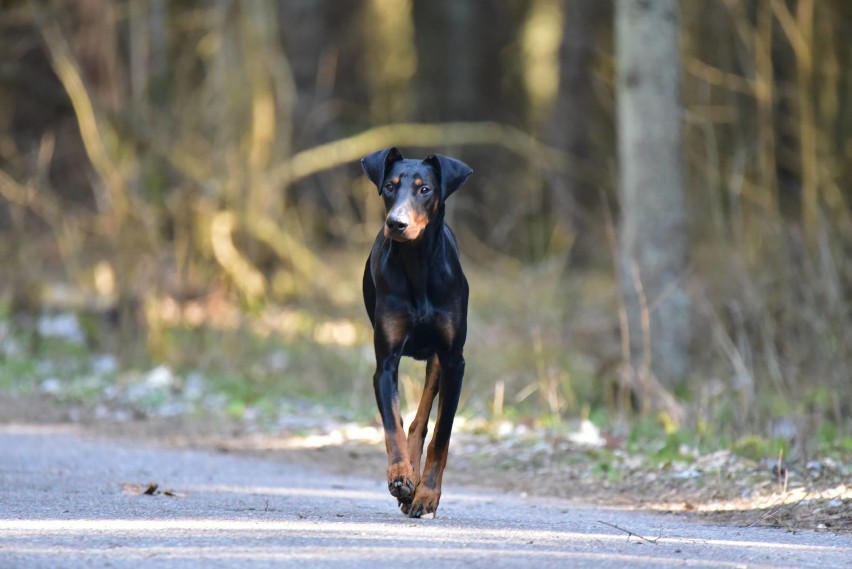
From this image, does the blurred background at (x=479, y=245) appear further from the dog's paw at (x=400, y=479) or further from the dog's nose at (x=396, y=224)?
the dog's nose at (x=396, y=224)

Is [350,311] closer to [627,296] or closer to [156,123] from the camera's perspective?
[156,123]

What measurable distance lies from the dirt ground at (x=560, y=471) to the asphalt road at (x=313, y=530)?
1.62 ft

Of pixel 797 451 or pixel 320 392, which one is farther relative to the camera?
pixel 320 392

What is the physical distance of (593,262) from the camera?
2422 centimetres

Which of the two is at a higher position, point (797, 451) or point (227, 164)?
Result: point (227, 164)

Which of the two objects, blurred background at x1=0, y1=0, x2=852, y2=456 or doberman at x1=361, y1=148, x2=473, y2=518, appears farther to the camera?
blurred background at x1=0, y1=0, x2=852, y2=456

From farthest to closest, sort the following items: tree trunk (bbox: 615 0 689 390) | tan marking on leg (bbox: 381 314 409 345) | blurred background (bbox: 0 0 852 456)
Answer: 1. tree trunk (bbox: 615 0 689 390)
2. blurred background (bbox: 0 0 852 456)
3. tan marking on leg (bbox: 381 314 409 345)

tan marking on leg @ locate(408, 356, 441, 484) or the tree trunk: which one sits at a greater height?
the tree trunk

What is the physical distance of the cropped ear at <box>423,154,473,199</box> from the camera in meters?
7.26

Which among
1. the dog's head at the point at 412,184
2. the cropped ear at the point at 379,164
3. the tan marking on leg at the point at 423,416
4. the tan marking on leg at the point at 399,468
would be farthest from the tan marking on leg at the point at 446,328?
the cropped ear at the point at 379,164

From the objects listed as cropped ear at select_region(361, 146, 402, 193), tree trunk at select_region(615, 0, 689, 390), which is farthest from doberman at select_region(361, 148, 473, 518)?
tree trunk at select_region(615, 0, 689, 390)

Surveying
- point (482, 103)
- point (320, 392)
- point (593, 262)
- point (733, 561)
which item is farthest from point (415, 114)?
point (733, 561)

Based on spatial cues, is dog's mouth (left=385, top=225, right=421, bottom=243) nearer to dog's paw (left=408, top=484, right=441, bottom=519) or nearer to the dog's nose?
the dog's nose

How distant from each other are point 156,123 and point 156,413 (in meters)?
6.73
